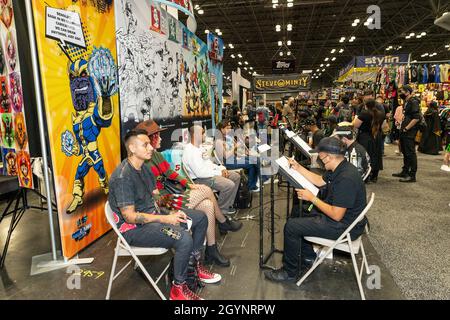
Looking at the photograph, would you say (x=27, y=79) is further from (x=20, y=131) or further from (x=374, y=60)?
(x=374, y=60)

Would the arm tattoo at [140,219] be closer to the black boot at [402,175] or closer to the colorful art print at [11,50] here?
the colorful art print at [11,50]

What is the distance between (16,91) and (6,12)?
2.23 feet

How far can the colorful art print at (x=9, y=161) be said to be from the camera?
3.10m

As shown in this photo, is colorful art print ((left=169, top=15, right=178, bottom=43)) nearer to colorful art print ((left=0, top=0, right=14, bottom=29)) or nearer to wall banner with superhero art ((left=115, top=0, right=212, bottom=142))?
wall banner with superhero art ((left=115, top=0, right=212, bottom=142))

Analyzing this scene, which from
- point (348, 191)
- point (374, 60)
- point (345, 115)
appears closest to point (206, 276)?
point (348, 191)

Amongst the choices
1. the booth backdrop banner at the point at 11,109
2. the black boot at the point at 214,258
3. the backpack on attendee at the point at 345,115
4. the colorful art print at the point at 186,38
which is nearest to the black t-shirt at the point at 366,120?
the backpack on attendee at the point at 345,115

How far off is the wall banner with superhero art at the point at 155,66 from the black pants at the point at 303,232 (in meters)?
2.35

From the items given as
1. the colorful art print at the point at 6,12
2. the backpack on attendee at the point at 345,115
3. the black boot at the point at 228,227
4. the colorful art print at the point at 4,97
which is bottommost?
the black boot at the point at 228,227

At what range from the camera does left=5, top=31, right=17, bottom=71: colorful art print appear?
2.79 meters

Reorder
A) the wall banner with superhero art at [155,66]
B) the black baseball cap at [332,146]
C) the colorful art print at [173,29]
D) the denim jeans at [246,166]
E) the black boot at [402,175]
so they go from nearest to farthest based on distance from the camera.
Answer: the black baseball cap at [332,146] → the wall banner with superhero art at [155,66] → the denim jeans at [246,166] → the colorful art print at [173,29] → the black boot at [402,175]

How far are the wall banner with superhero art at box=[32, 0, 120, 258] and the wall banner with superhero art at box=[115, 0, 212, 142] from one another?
206 millimetres

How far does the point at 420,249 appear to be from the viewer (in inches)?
126

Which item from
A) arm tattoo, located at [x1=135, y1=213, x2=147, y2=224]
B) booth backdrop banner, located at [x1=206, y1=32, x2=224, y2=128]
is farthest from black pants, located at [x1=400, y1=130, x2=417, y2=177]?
arm tattoo, located at [x1=135, y1=213, x2=147, y2=224]

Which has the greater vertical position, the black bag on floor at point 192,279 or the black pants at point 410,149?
the black pants at point 410,149
